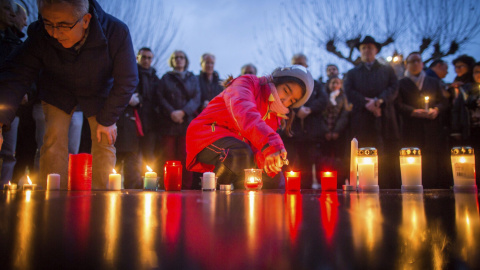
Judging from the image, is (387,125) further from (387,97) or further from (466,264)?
(466,264)

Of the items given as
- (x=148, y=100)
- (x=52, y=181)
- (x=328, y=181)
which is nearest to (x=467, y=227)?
(x=328, y=181)

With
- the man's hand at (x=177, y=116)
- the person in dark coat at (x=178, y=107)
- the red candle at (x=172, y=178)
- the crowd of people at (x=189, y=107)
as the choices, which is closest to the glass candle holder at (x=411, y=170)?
the crowd of people at (x=189, y=107)

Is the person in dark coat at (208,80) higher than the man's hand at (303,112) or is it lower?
higher

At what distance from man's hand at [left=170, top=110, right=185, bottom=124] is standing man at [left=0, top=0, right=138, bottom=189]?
196 centimetres

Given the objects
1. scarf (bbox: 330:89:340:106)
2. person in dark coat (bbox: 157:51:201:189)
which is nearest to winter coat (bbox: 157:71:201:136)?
person in dark coat (bbox: 157:51:201:189)

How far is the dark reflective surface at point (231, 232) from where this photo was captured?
1.20 m

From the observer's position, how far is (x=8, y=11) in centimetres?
417

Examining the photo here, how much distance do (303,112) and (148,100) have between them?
219 cm

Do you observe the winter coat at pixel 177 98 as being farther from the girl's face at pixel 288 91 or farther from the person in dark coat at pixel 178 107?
the girl's face at pixel 288 91

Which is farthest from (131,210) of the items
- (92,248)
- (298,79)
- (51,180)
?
(298,79)

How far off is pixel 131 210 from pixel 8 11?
3973mm

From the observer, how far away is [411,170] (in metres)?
2.16

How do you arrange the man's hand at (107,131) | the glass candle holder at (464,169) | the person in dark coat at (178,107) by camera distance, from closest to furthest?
the glass candle holder at (464,169) < the man's hand at (107,131) < the person in dark coat at (178,107)

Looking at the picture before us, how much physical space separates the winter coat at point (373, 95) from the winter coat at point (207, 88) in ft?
6.09
